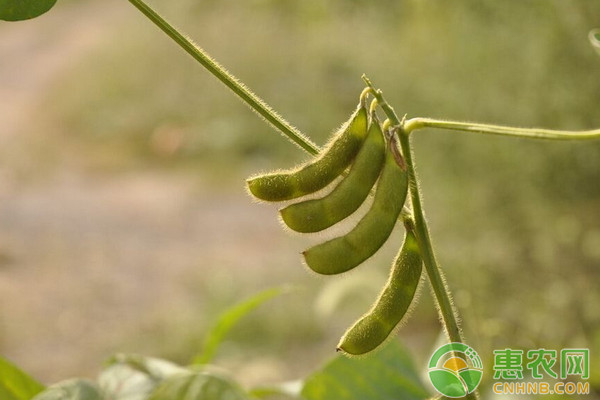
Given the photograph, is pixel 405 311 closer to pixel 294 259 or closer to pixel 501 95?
pixel 501 95

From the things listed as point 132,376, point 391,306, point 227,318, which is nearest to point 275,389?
point 227,318

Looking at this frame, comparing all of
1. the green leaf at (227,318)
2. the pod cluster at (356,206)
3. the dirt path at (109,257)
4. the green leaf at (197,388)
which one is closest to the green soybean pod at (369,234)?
the pod cluster at (356,206)

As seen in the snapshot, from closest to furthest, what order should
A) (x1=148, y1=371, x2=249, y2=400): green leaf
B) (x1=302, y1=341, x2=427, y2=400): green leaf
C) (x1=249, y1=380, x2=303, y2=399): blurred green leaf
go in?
1. (x1=148, y1=371, x2=249, y2=400): green leaf
2. (x1=302, y1=341, x2=427, y2=400): green leaf
3. (x1=249, y1=380, x2=303, y2=399): blurred green leaf

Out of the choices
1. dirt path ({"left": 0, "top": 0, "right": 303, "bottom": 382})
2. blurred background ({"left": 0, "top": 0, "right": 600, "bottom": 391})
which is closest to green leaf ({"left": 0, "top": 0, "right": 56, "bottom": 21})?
blurred background ({"left": 0, "top": 0, "right": 600, "bottom": 391})

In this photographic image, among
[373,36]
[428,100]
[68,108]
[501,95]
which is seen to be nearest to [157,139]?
[68,108]

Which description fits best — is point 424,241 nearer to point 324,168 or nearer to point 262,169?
point 324,168

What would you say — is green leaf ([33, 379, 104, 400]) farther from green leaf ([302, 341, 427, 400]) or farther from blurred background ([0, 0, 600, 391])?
blurred background ([0, 0, 600, 391])
